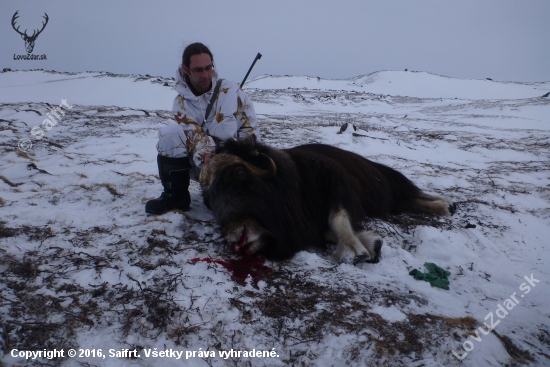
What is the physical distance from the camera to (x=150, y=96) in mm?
18141

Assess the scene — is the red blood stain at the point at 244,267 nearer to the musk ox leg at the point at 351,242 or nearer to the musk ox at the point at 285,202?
the musk ox at the point at 285,202

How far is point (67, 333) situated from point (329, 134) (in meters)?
7.49

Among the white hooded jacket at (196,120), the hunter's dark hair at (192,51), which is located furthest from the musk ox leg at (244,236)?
the hunter's dark hair at (192,51)

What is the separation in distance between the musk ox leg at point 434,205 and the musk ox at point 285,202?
576 mm

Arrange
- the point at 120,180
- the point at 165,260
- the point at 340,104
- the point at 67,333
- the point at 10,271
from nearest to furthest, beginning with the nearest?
the point at 67,333 → the point at 10,271 → the point at 165,260 → the point at 120,180 → the point at 340,104

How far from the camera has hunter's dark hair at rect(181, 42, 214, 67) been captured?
3396 millimetres

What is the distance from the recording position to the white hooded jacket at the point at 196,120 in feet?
11.2

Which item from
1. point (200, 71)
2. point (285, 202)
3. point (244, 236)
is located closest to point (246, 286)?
point (244, 236)

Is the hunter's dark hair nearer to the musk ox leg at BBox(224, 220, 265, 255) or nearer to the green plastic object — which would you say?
the musk ox leg at BBox(224, 220, 265, 255)

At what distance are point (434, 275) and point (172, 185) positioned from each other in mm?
2501

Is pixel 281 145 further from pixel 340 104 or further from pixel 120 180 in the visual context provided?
pixel 340 104

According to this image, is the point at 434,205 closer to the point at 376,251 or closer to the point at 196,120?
the point at 376,251

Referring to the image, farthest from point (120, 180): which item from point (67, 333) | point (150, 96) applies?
point (150, 96)

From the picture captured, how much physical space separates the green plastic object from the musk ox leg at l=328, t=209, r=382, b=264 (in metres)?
0.34
